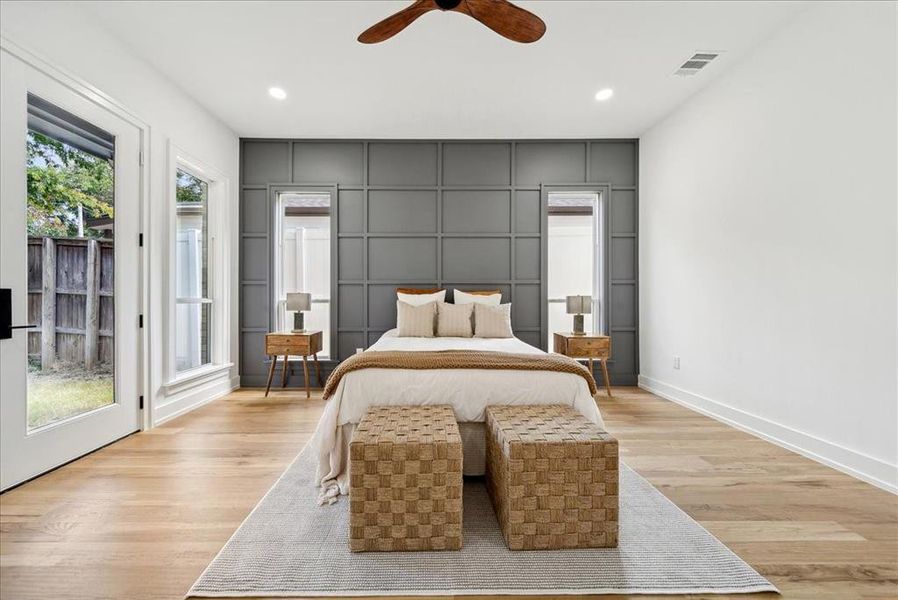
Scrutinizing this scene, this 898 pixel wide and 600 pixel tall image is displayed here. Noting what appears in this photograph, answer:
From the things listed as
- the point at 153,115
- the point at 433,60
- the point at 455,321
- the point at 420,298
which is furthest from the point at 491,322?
the point at 153,115

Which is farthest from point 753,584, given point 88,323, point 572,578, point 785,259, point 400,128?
point 400,128

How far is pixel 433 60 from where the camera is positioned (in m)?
3.45

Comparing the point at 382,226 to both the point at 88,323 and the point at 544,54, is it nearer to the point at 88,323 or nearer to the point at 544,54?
the point at 544,54

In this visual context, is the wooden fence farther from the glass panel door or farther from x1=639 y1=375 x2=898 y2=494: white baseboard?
x1=639 y1=375 x2=898 y2=494: white baseboard

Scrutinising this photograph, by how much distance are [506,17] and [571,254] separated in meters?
3.35

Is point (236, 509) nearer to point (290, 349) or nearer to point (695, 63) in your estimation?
point (290, 349)

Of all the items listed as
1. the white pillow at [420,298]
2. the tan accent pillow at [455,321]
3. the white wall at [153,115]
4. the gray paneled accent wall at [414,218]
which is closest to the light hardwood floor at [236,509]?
the white wall at [153,115]

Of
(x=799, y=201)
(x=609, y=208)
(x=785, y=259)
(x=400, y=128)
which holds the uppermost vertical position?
(x=400, y=128)

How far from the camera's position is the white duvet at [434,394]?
236cm

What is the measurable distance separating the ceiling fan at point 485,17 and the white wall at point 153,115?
1796 mm

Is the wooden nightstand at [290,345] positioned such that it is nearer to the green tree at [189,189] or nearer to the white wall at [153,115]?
the white wall at [153,115]

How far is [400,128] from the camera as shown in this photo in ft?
15.5

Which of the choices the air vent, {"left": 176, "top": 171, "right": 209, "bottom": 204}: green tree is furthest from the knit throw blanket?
{"left": 176, "top": 171, "right": 209, "bottom": 204}: green tree

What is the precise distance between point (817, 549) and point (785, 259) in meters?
1.95
